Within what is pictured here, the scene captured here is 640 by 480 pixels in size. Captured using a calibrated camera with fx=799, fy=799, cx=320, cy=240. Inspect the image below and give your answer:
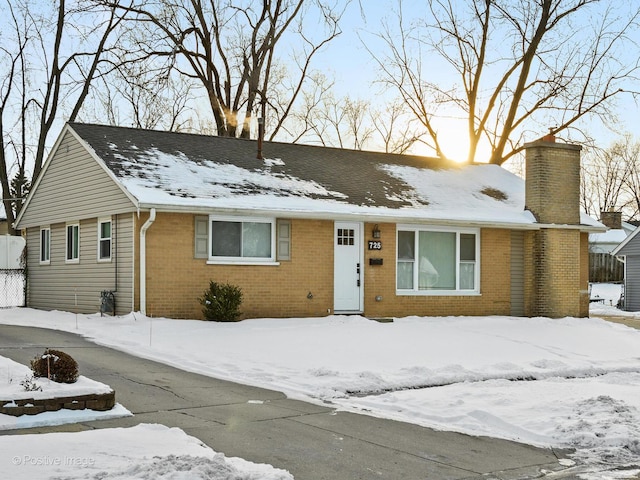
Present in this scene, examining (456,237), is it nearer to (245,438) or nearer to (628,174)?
(245,438)

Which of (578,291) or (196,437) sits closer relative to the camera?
(196,437)

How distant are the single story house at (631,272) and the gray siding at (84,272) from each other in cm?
2496

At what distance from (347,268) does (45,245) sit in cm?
942

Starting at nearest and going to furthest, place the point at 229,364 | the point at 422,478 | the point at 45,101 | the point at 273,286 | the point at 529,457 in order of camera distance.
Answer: the point at 422,478 < the point at 529,457 < the point at 229,364 < the point at 273,286 < the point at 45,101

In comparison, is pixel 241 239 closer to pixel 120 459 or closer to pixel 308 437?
pixel 308 437

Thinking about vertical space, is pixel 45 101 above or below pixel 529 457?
above

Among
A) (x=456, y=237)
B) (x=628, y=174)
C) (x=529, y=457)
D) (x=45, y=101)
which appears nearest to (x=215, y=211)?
(x=456, y=237)

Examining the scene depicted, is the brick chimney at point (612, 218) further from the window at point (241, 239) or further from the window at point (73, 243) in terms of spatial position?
the window at point (73, 243)

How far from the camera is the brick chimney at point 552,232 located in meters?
22.4

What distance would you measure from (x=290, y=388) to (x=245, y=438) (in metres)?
3.26

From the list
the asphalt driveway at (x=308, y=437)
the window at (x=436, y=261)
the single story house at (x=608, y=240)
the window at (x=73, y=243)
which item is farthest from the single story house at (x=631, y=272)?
the asphalt driveway at (x=308, y=437)

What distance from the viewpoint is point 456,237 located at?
2161 centimetres

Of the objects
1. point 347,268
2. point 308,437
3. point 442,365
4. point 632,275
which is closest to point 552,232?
point 347,268

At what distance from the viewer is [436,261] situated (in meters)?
21.4
